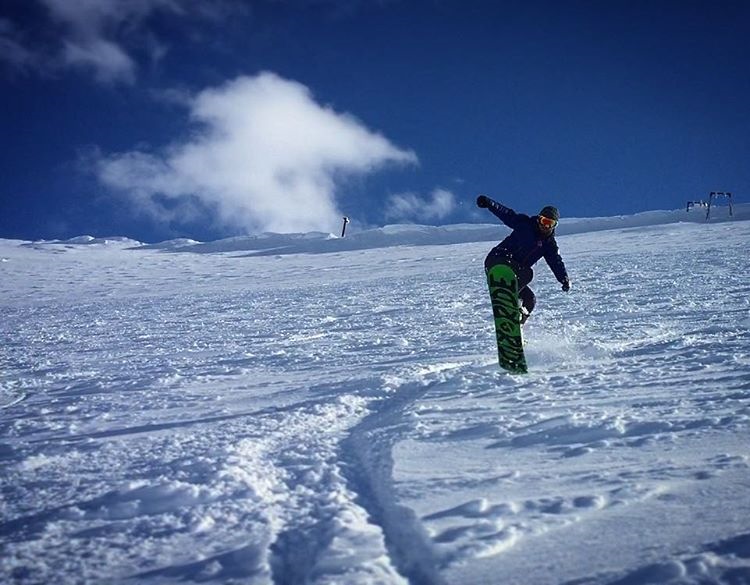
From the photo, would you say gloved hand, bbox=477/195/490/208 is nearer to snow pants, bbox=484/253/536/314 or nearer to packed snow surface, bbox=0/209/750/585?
snow pants, bbox=484/253/536/314

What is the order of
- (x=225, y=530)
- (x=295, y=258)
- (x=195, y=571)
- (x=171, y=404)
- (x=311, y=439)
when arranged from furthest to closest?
(x=295, y=258), (x=171, y=404), (x=311, y=439), (x=225, y=530), (x=195, y=571)

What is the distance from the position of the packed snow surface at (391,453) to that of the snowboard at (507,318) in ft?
0.82

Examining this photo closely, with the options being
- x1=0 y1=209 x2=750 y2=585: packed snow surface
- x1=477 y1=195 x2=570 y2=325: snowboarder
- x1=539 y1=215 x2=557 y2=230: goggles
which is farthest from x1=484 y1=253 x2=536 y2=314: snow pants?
x1=0 y1=209 x2=750 y2=585: packed snow surface

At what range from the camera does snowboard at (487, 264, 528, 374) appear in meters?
5.00

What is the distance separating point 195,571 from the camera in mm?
2047

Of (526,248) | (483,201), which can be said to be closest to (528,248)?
(526,248)

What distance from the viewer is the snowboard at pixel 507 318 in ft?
16.4

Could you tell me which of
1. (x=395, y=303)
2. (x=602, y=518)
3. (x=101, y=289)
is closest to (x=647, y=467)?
(x=602, y=518)

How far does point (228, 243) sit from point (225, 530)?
117ft

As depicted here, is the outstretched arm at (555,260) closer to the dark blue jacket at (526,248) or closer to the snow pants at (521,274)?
the dark blue jacket at (526,248)

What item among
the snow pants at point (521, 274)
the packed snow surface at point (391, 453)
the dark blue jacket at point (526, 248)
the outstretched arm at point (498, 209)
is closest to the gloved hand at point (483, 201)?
the outstretched arm at point (498, 209)

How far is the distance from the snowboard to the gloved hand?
0.96 meters

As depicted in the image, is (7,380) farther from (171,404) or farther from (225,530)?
(225,530)

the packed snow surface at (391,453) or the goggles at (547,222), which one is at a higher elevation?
the goggles at (547,222)
